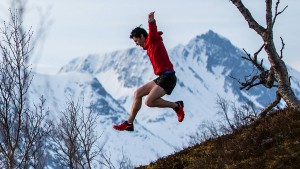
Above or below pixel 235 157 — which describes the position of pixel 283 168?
below

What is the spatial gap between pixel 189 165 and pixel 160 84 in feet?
6.48

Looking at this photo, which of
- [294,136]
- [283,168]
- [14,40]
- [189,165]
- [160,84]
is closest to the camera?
[283,168]

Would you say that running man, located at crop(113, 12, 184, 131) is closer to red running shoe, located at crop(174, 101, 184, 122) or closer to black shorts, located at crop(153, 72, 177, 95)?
black shorts, located at crop(153, 72, 177, 95)

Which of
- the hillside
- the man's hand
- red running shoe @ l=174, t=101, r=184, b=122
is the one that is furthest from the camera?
red running shoe @ l=174, t=101, r=184, b=122

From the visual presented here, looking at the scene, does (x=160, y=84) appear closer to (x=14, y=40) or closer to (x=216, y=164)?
(x=216, y=164)

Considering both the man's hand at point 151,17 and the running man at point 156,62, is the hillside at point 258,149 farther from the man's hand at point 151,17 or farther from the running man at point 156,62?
the man's hand at point 151,17

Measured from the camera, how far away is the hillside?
29.4 feet

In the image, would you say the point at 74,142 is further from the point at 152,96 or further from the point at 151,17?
the point at 151,17

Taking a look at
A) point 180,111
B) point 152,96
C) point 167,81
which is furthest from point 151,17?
point 180,111

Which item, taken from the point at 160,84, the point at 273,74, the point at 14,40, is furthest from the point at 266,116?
the point at 14,40

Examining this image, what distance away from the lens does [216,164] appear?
985cm

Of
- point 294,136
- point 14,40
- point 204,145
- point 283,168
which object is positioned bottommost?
point 283,168

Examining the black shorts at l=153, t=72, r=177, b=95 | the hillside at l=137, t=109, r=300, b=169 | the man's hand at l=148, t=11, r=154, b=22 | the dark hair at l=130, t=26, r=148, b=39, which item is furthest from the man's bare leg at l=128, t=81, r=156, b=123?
the hillside at l=137, t=109, r=300, b=169

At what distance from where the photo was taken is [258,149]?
9.72 m
